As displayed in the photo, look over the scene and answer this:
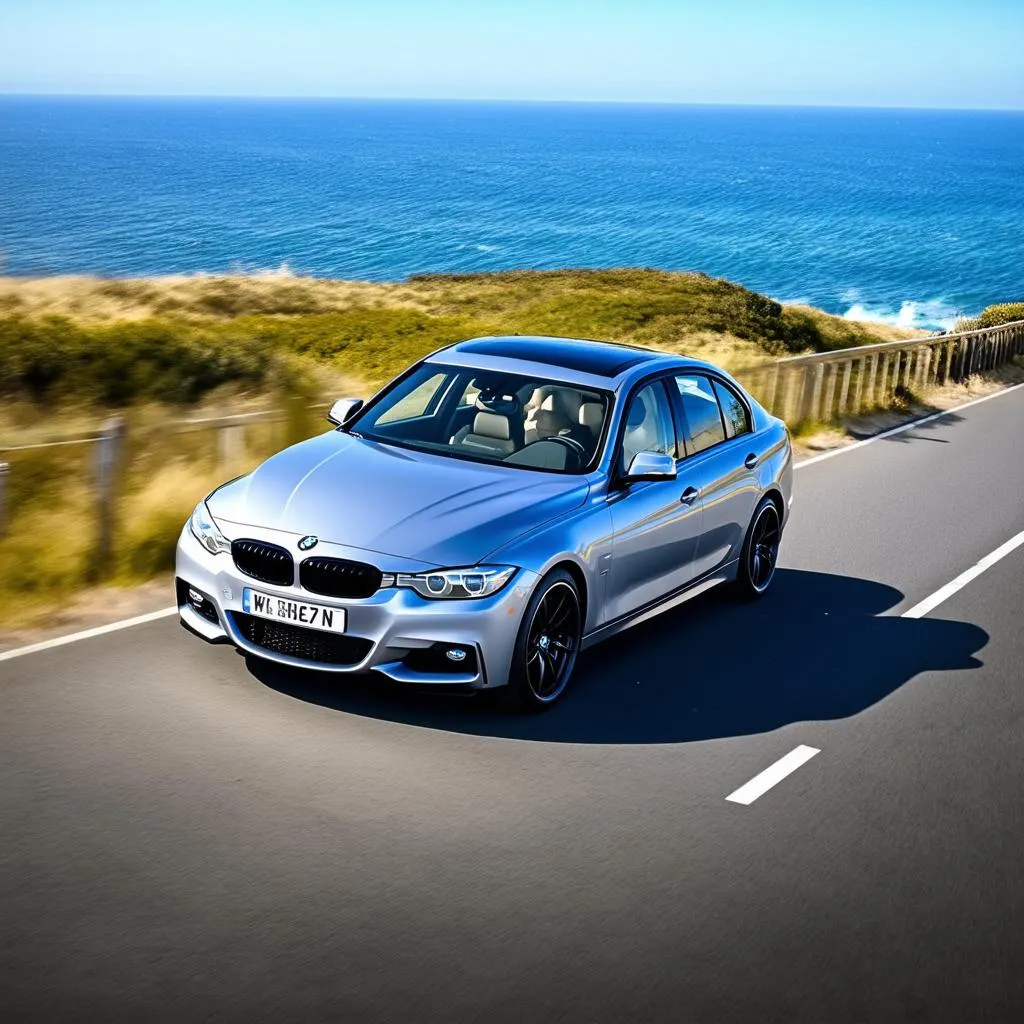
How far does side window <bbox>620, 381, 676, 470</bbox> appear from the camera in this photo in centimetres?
793

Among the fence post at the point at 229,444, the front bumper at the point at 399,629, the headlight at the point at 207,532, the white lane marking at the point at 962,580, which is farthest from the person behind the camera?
the fence post at the point at 229,444

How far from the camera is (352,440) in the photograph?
7.95 m

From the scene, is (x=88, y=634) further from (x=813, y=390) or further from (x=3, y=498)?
(x=813, y=390)

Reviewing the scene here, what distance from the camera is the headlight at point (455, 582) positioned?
6.44 m

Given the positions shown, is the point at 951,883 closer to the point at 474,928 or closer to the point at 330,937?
the point at 474,928

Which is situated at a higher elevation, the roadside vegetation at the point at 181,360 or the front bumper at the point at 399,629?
the front bumper at the point at 399,629

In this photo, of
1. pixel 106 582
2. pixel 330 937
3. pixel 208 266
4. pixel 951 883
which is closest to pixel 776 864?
pixel 951 883

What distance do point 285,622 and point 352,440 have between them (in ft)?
5.38

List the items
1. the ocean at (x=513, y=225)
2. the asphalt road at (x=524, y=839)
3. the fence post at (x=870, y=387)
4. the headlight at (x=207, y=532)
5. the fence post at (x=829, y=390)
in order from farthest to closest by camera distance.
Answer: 1. the ocean at (x=513, y=225)
2. the fence post at (x=870, y=387)
3. the fence post at (x=829, y=390)
4. the headlight at (x=207, y=532)
5. the asphalt road at (x=524, y=839)

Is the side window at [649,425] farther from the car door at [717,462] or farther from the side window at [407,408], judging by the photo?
the side window at [407,408]

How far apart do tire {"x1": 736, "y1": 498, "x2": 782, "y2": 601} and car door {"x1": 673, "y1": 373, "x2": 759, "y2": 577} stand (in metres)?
0.13

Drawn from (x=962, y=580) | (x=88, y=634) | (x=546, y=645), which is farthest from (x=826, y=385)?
(x=88, y=634)

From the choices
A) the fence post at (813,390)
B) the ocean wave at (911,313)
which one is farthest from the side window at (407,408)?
the ocean wave at (911,313)

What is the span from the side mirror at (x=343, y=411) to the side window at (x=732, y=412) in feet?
7.71
